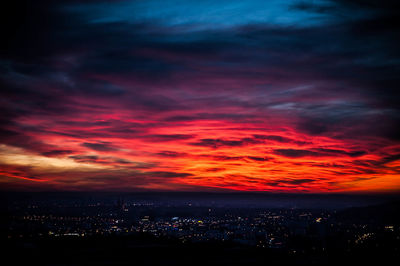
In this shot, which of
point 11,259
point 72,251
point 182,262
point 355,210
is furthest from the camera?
point 355,210

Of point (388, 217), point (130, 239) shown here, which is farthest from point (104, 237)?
point (388, 217)

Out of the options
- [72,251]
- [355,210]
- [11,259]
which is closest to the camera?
[11,259]

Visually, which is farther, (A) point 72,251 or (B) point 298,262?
(A) point 72,251

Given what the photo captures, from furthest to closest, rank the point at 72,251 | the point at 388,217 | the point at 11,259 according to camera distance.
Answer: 1. the point at 388,217
2. the point at 72,251
3. the point at 11,259

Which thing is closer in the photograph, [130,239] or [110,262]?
[110,262]

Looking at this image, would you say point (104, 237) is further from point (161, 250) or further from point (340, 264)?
point (340, 264)

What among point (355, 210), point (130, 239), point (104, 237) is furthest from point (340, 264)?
point (355, 210)

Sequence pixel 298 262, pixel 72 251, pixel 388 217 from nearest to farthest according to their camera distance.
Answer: pixel 298 262
pixel 72 251
pixel 388 217

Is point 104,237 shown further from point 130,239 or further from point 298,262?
point 298,262
